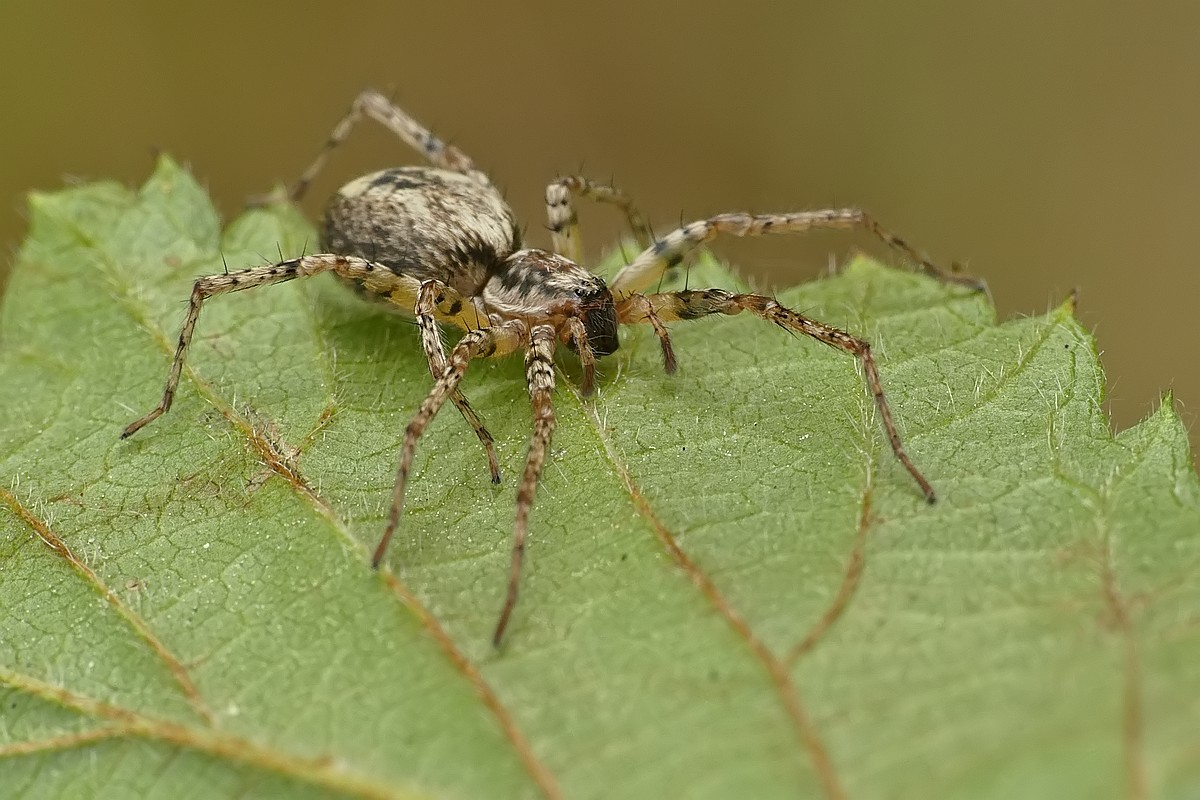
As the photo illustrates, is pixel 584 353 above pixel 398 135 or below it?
below

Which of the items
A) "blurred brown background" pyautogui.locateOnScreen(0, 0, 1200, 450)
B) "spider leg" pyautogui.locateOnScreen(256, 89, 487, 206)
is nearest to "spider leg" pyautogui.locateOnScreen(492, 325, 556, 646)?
"spider leg" pyautogui.locateOnScreen(256, 89, 487, 206)

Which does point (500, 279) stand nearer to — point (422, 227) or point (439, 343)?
point (422, 227)

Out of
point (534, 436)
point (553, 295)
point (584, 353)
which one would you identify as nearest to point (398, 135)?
point (553, 295)

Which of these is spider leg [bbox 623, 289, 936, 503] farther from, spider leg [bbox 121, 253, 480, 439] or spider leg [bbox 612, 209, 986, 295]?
spider leg [bbox 121, 253, 480, 439]

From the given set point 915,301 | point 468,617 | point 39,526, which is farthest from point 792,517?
point 39,526

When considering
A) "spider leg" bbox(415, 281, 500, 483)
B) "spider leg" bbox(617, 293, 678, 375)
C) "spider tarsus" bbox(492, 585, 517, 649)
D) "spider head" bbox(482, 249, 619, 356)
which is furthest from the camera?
"spider head" bbox(482, 249, 619, 356)

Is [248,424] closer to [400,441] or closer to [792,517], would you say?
[400,441]
